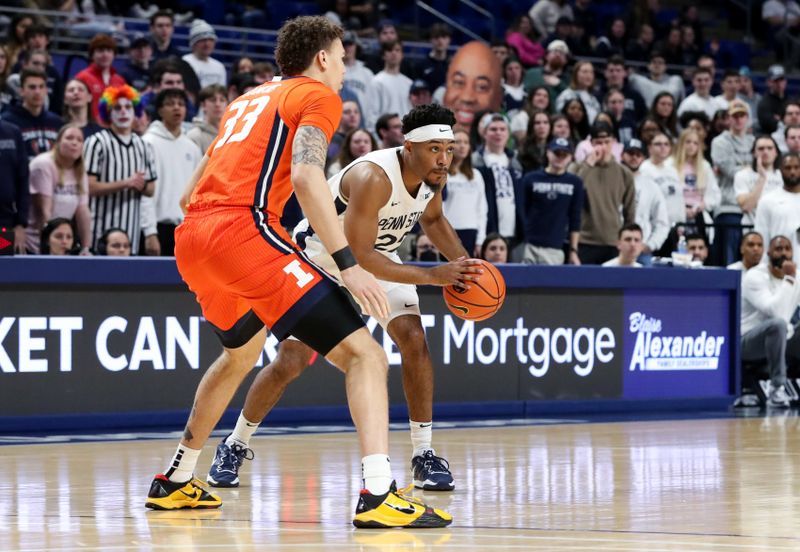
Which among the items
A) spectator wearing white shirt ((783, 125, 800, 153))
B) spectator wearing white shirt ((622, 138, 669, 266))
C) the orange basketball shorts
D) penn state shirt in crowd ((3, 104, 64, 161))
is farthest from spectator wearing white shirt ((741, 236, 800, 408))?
the orange basketball shorts

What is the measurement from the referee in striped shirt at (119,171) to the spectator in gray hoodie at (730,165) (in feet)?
22.0

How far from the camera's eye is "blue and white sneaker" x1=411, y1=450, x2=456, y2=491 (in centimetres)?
737

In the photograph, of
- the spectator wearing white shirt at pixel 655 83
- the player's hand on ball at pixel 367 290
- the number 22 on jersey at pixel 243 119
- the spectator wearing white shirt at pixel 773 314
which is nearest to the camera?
the player's hand on ball at pixel 367 290

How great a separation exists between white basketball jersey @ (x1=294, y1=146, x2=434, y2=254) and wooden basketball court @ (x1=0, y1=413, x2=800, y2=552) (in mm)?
1344

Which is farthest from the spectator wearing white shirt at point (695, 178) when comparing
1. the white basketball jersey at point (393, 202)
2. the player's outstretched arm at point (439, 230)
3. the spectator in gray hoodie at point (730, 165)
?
the white basketball jersey at point (393, 202)

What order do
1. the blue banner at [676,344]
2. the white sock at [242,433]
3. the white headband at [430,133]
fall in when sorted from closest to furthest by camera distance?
the white headband at [430,133]
the white sock at [242,433]
the blue banner at [676,344]

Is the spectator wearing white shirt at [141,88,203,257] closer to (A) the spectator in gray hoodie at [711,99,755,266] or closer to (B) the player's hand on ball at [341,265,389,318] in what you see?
(A) the spectator in gray hoodie at [711,99,755,266]

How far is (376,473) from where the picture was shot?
19.2 ft

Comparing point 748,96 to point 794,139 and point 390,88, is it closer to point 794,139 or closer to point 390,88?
point 794,139

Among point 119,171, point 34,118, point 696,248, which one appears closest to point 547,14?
point 696,248

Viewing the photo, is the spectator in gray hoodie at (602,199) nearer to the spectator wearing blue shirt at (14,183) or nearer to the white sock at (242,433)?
the spectator wearing blue shirt at (14,183)

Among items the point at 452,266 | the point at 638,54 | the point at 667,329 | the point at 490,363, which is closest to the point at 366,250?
the point at 452,266

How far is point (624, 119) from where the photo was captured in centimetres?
1759

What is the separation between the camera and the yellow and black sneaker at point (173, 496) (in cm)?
657
